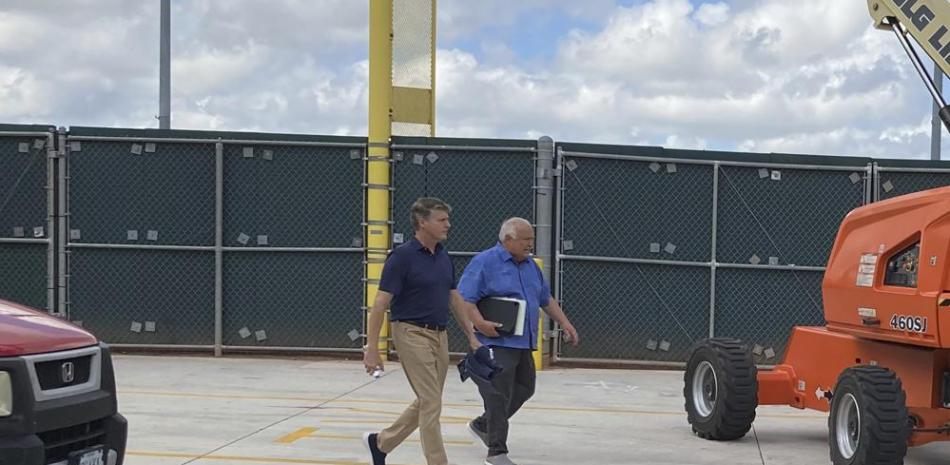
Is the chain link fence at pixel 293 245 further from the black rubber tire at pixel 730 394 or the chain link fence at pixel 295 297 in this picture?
the black rubber tire at pixel 730 394

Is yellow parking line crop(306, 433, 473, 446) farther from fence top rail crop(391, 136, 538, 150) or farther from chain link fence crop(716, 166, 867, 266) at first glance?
chain link fence crop(716, 166, 867, 266)

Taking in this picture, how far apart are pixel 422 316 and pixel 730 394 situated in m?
3.04

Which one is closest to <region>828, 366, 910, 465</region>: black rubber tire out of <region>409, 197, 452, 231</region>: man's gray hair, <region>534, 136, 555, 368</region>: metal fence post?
<region>409, 197, 452, 231</region>: man's gray hair

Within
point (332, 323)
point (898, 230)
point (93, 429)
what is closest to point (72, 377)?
point (93, 429)

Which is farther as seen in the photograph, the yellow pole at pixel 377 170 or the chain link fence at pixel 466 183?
the chain link fence at pixel 466 183

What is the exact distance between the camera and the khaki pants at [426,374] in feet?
23.7

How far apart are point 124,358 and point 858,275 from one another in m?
9.42

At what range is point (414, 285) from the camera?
7.31 m

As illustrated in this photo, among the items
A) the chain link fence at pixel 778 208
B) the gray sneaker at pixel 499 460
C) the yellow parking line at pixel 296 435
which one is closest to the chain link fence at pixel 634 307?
the chain link fence at pixel 778 208

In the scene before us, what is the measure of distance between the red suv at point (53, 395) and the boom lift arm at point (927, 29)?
6.21 meters

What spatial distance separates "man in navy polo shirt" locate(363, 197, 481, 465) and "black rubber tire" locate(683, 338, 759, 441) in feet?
9.12

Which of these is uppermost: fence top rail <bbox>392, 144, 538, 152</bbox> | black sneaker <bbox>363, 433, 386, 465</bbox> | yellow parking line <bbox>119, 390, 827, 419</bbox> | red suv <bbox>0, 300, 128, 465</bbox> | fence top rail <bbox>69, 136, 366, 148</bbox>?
fence top rail <bbox>69, 136, 366, 148</bbox>

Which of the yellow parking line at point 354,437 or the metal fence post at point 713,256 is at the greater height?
the metal fence post at point 713,256

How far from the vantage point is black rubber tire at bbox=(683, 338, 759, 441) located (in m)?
9.05
